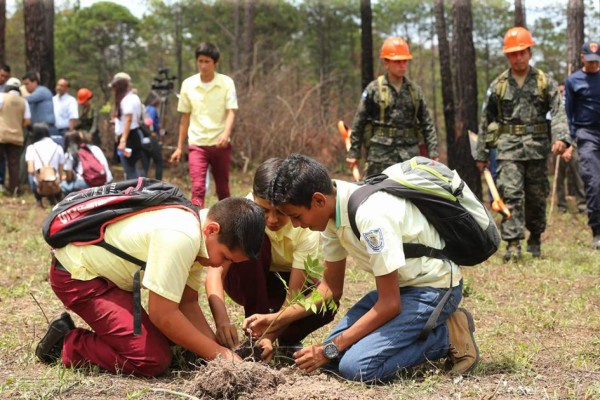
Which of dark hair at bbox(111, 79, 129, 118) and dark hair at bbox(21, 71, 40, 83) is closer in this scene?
dark hair at bbox(111, 79, 129, 118)

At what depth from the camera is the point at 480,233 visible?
372cm

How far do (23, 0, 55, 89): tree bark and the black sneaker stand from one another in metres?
10.1

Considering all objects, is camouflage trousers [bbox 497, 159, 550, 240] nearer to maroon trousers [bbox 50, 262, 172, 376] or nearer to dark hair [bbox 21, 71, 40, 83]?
maroon trousers [bbox 50, 262, 172, 376]

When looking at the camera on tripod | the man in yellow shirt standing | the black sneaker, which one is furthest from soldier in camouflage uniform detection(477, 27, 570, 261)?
the camera on tripod

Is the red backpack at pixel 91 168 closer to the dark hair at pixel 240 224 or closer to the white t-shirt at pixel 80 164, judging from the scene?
the white t-shirt at pixel 80 164

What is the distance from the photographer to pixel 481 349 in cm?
426

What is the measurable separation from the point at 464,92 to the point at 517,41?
570cm

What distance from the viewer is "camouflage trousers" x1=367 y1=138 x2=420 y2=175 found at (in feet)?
24.5

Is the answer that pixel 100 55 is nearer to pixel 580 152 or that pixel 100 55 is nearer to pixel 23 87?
pixel 23 87

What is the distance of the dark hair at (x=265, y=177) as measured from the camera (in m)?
3.60

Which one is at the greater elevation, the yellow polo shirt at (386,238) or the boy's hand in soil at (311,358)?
the yellow polo shirt at (386,238)

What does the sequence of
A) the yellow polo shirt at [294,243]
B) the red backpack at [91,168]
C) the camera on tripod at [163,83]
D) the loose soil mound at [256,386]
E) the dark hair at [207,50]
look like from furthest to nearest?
the camera on tripod at [163,83] → the red backpack at [91,168] → the dark hair at [207,50] → the yellow polo shirt at [294,243] → the loose soil mound at [256,386]

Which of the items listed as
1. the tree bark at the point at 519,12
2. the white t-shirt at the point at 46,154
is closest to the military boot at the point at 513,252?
the white t-shirt at the point at 46,154

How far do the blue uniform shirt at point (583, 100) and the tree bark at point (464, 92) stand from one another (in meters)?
3.98
